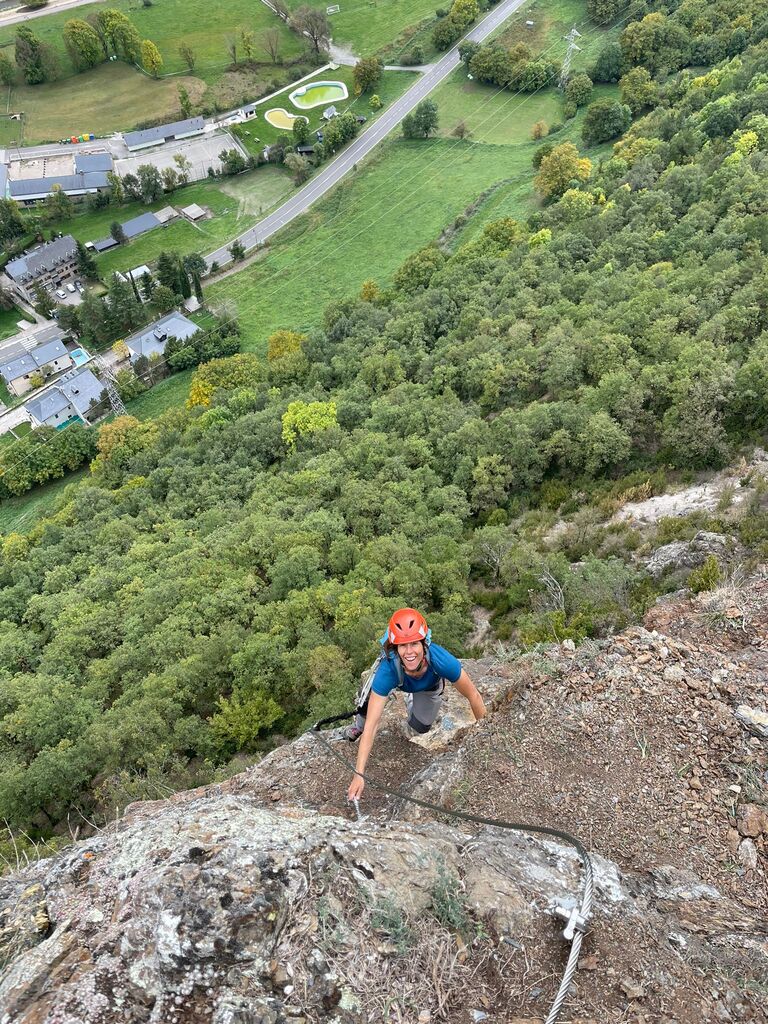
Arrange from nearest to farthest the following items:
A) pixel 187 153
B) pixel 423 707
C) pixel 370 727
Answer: pixel 370 727 → pixel 423 707 → pixel 187 153

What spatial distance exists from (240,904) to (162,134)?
11807 cm

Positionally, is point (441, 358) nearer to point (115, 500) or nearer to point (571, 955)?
point (115, 500)

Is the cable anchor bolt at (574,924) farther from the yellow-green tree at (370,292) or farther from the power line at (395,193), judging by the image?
the power line at (395,193)

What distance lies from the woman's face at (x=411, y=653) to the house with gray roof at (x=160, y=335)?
71.3m

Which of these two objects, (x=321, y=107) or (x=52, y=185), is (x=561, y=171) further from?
(x=52, y=185)

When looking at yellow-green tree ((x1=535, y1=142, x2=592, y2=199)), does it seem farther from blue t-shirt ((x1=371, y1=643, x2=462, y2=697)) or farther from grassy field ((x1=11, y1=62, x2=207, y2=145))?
blue t-shirt ((x1=371, y1=643, x2=462, y2=697))

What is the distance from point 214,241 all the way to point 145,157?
88.9 ft

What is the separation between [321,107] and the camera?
340 feet

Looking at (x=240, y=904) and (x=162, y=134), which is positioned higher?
(x=162, y=134)

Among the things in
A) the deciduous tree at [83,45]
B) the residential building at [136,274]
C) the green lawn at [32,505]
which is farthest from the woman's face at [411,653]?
the deciduous tree at [83,45]

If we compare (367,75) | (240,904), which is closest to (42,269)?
(367,75)

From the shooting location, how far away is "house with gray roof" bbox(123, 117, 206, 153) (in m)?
100

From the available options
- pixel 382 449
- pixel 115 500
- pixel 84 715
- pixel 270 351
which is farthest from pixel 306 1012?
pixel 270 351

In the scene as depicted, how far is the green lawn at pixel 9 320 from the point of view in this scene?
79250 millimetres
